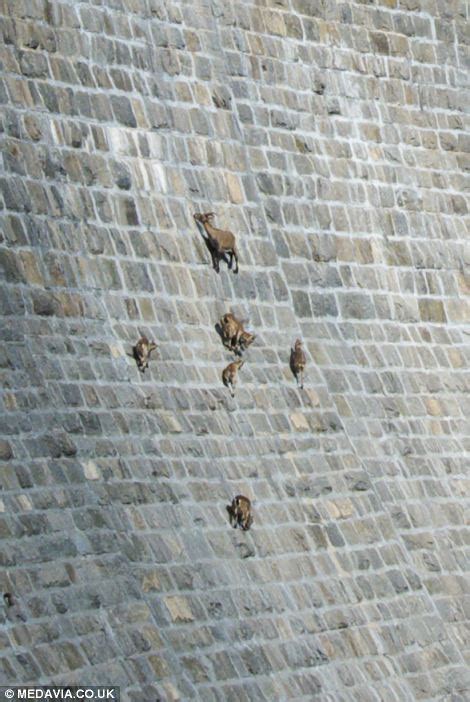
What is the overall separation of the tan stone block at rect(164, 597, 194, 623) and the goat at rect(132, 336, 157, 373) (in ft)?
8.09

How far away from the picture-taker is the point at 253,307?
69.4 ft

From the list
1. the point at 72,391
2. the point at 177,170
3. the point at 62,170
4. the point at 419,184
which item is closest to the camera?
the point at 72,391

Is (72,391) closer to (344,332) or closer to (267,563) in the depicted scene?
(267,563)

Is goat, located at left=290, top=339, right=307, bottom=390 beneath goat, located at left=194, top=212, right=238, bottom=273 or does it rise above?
beneath

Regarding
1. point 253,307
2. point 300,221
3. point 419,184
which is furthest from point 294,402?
point 419,184

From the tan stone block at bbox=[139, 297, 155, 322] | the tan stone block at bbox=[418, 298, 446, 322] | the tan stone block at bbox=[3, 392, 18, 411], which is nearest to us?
the tan stone block at bbox=[3, 392, 18, 411]

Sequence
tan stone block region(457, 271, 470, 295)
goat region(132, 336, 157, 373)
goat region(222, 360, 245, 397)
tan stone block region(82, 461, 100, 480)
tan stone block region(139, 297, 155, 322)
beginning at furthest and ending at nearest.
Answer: tan stone block region(457, 271, 470, 295) → goat region(222, 360, 245, 397) → tan stone block region(139, 297, 155, 322) → goat region(132, 336, 157, 373) → tan stone block region(82, 461, 100, 480)

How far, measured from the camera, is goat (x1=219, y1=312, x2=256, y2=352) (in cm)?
2052

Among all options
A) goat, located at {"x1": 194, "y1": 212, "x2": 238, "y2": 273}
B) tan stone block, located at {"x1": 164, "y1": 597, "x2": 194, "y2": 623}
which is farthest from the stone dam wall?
goat, located at {"x1": 194, "y1": 212, "x2": 238, "y2": 273}

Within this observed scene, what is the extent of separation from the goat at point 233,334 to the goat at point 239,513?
181cm

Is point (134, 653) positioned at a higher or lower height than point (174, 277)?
lower

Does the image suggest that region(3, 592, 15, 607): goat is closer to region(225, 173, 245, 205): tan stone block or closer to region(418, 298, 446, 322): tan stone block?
region(225, 173, 245, 205): tan stone block

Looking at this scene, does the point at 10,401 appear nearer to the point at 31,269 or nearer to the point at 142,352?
the point at 31,269

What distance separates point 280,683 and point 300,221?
20.3 feet
